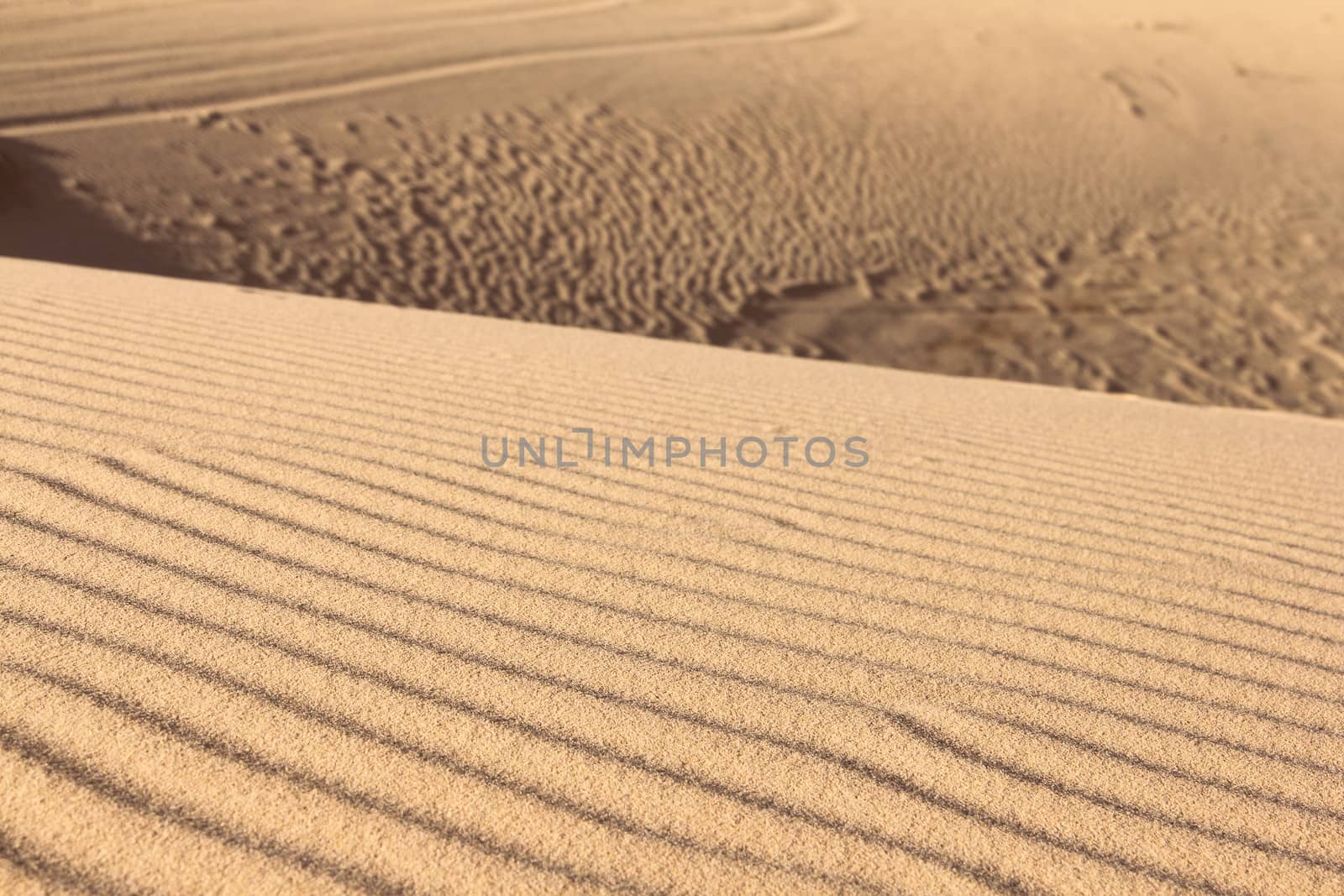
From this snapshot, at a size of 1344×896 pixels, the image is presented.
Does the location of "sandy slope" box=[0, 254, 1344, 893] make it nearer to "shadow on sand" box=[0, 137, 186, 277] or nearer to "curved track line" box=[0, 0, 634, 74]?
"shadow on sand" box=[0, 137, 186, 277]

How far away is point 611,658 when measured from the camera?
1.93 meters

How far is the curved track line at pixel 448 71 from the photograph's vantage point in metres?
9.57

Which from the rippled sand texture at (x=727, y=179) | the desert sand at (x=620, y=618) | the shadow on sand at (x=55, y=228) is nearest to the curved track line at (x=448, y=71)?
the rippled sand texture at (x=727, y=179)

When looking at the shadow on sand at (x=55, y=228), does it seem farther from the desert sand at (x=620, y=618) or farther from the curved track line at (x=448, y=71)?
→ the curved track line at (x=448, y=71)

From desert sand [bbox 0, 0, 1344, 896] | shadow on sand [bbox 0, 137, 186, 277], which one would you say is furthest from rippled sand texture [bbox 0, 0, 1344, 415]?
desert sand [bbox 0, 0, 1344, 896]

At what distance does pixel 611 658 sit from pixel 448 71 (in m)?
11.0

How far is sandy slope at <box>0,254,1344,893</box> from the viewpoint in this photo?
147 cm

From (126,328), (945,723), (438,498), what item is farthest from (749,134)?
(945,723)

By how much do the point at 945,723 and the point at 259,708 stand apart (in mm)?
1049

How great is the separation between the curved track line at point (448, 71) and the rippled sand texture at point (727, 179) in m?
0.05

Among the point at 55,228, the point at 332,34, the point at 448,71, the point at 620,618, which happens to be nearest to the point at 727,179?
the point at 448,71

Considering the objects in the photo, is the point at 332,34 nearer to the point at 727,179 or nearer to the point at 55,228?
the point at 727,179

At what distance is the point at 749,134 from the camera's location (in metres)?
11.6

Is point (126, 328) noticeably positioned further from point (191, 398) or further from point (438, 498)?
point (438, 498)
